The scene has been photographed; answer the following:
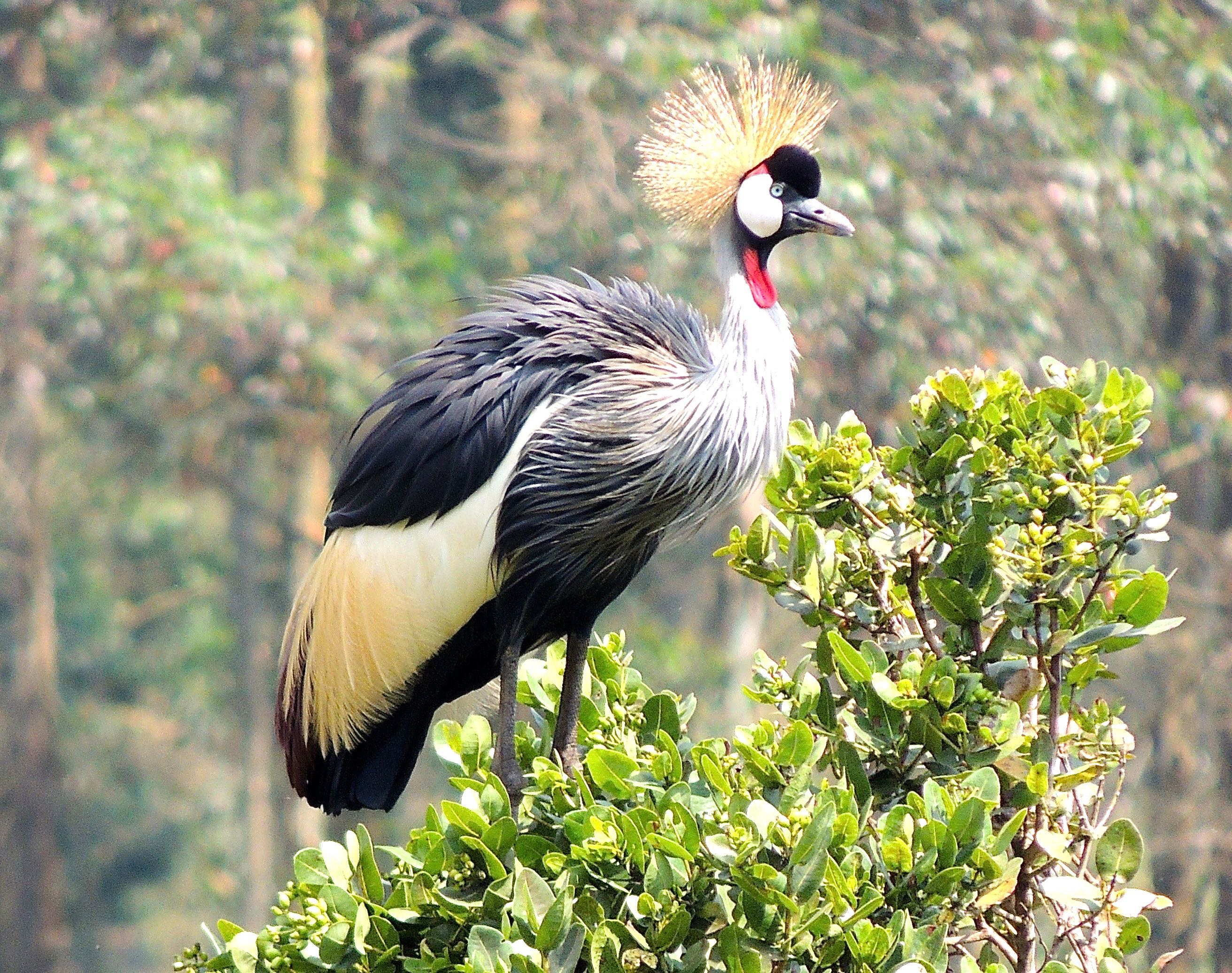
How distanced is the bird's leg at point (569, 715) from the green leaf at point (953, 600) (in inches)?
23.6

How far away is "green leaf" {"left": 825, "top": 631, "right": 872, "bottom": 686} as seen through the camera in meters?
1.77

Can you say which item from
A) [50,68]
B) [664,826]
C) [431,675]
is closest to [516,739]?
[431,675]

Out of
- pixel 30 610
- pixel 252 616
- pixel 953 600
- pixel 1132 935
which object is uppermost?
pixel 30 610

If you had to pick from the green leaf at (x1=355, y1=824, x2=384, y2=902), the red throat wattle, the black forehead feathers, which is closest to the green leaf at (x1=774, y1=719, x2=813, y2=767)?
the green leaf at (x1=355, y1=824, x2=384, y2=902)

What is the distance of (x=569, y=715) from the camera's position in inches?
91.2

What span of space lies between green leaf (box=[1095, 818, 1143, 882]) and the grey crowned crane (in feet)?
2.87

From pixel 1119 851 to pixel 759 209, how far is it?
4.53 feet

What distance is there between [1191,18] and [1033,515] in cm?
565

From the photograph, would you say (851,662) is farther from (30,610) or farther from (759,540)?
(30,610)

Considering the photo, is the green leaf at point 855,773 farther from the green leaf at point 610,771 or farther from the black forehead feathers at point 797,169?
the black forehead feathers at point 797,169

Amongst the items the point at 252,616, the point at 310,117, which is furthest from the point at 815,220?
the point at 252,616

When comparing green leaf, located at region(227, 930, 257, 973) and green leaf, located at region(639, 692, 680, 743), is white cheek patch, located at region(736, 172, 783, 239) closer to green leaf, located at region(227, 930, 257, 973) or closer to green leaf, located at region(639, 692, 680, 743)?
green leaf, located at region(639, 692, 680, 743)

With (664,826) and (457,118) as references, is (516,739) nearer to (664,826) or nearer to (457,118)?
(664,826)

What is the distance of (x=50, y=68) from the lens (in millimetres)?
9250
